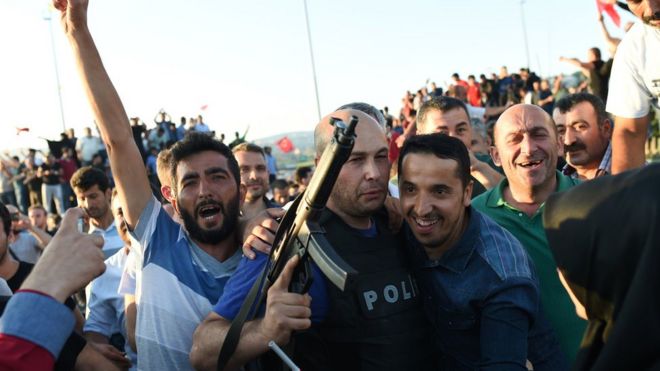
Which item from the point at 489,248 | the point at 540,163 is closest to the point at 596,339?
the point at 489,248

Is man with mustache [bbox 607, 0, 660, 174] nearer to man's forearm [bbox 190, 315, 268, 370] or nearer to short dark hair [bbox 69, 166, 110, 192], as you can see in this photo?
man's forearm [bbox 190, 315, 268, 370]

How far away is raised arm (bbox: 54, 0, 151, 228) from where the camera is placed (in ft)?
9.78

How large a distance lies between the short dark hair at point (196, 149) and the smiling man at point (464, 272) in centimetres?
96

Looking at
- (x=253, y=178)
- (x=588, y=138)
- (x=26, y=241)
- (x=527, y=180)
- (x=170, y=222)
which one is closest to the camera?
(x=170, y=222)

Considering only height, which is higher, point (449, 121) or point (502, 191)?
point (449, 121)

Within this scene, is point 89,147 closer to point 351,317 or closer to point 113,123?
point 113,123

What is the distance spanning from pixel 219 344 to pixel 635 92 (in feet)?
8.85

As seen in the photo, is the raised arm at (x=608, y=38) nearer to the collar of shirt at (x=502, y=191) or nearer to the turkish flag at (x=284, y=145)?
the collar of shirt at (x=502, y=191)

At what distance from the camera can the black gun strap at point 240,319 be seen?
7.73 feet

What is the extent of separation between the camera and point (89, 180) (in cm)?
600

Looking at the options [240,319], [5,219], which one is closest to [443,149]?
[240,319]

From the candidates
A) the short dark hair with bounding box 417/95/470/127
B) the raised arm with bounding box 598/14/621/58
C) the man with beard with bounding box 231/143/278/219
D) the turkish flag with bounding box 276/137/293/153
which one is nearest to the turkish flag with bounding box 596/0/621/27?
the raised arm with bounding box 598/14/621/58

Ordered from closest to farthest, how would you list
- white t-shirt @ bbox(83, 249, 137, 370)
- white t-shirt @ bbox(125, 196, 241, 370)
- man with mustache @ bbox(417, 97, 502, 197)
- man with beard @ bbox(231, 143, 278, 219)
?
1. white t-shirt @ bbox(125, 196, 241, 370)
2. white t-shirt @ bbox(83, 249, 137, 370)
3. man with mustache @ bbox(417, 97, 502, 197)
4. man with beard @ bbox(231, 143, 278, 219)

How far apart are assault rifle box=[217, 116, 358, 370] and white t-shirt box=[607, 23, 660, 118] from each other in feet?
7.50
